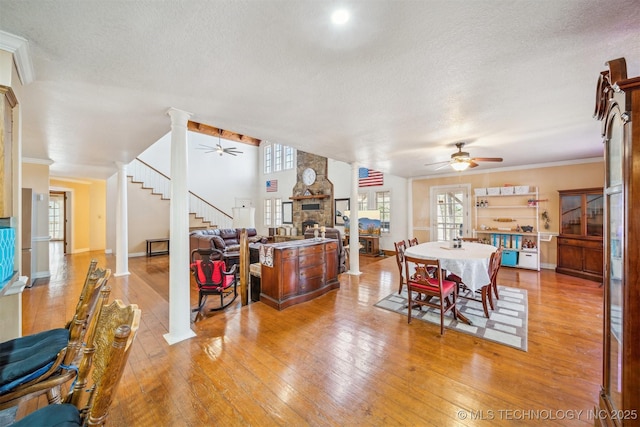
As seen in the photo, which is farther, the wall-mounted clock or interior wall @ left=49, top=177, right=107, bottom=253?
the wall-mounted clock

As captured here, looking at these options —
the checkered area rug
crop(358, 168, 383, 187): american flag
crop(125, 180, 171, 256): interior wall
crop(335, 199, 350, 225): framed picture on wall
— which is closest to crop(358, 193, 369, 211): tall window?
crop(358, 168, 383, 187): american flag

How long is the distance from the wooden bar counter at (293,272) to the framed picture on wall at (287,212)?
693 centimetres

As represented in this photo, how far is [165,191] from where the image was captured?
8.88 metres

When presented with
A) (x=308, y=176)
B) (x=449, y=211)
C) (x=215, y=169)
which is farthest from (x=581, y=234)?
(x=215, y=169)

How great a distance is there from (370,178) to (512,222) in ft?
14.1

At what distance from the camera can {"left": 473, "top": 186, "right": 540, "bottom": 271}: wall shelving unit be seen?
5.83 m

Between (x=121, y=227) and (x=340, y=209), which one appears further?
(x=340, y=209)

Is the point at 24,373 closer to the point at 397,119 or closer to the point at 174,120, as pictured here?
the point at 174,120

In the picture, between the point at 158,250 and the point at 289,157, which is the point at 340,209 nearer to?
the point at 289,157

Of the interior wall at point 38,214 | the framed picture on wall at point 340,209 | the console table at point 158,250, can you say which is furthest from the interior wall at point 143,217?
the framed picture on wall at point 340,209

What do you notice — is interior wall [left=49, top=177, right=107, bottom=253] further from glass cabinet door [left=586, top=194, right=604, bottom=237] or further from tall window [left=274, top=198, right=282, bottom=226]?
glass cabinet door [left=586, top=194, right=604, bottom=237]

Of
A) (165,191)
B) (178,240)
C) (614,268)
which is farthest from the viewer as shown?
(165,191)

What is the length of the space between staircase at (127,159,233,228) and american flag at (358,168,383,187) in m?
5.97

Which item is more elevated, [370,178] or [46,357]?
[370,178]
